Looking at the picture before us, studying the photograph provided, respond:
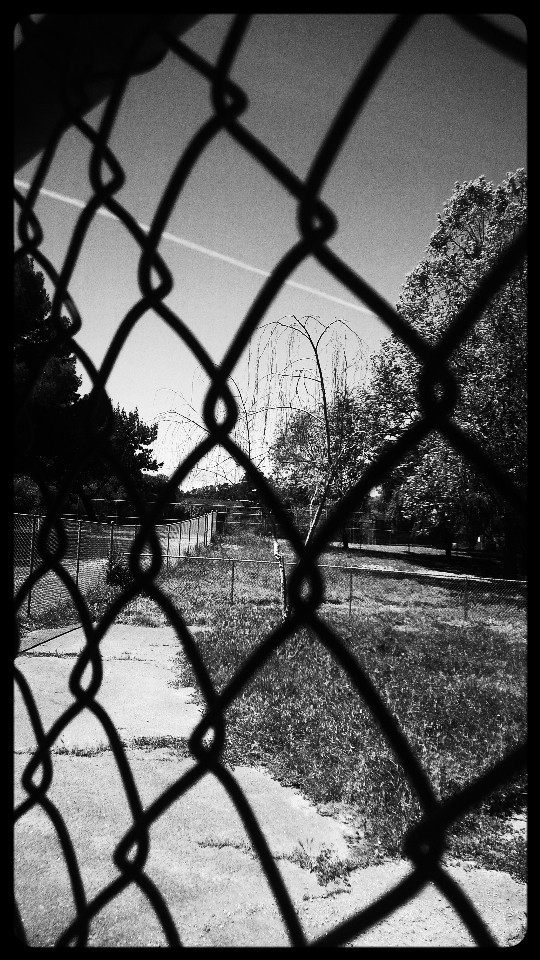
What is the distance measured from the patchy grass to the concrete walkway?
0.22 m

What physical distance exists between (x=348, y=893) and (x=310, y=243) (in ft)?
9.47

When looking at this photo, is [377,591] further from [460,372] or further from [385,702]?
[385,702]

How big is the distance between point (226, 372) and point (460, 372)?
461 inches

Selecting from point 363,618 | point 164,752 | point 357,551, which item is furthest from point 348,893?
point 357,551

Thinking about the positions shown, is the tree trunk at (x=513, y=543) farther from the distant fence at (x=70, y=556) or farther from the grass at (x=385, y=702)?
the distant fence at (x=70, y=556)

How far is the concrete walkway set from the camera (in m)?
1.91

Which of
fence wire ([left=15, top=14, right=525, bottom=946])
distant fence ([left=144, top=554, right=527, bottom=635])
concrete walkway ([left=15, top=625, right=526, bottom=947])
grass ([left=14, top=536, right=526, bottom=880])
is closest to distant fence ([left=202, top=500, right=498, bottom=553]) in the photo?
distant fence ([left=144, top=554, right=527, bottom=635])

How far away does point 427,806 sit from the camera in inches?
14.4

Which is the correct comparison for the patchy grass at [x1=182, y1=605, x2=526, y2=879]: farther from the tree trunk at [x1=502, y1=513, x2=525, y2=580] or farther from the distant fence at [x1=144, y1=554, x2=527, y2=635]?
the distant fence at [x1=144, y1=554, x2=527, y2=635]

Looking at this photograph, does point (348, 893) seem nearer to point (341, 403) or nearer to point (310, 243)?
point (310, 243)

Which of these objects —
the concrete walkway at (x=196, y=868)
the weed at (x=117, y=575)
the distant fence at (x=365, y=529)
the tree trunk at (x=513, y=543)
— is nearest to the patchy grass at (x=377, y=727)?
the concrete walkway at (x=196, y=868)

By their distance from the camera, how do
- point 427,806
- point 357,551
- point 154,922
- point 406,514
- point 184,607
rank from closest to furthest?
point 427,806
point 154,922
point 184,607
point 406,514
point 357,551

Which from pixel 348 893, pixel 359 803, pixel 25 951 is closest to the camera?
pixel 25 951

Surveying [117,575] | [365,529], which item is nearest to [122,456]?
[117,575]
